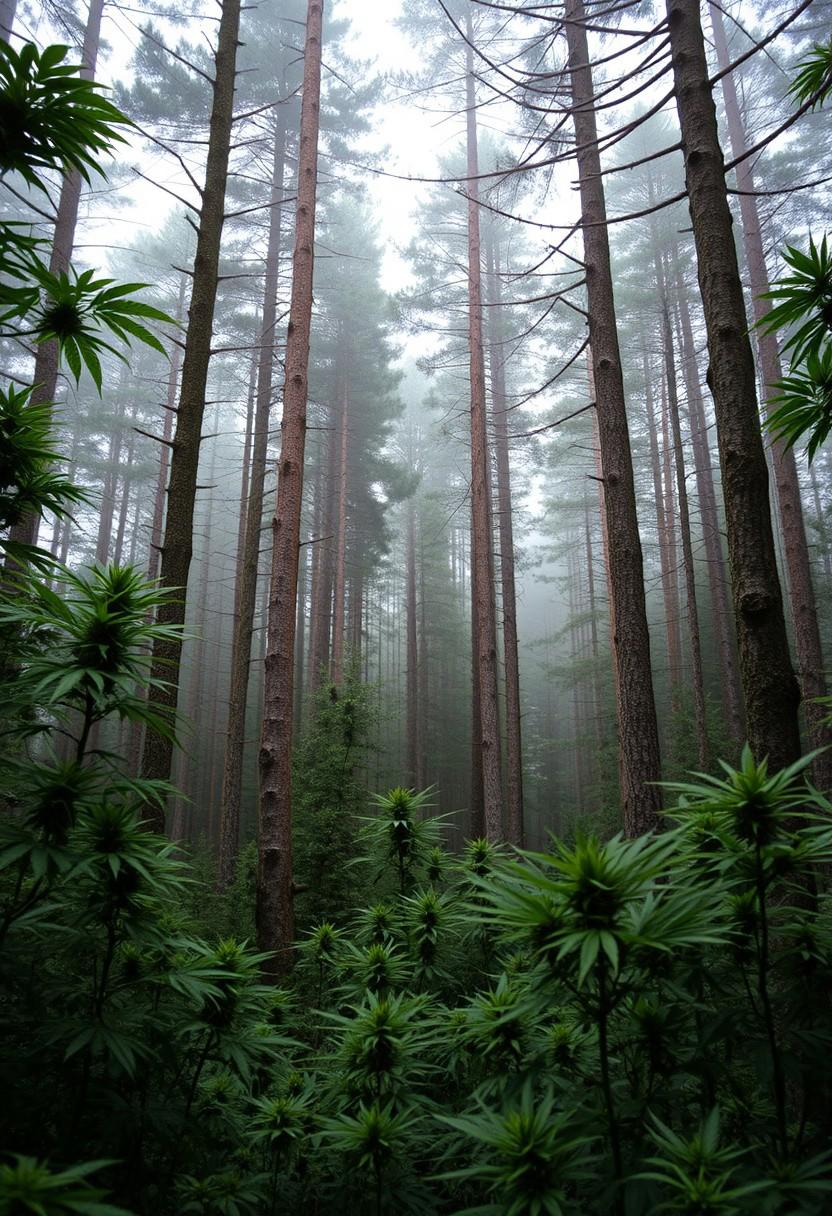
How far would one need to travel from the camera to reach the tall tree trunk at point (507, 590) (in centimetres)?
1438

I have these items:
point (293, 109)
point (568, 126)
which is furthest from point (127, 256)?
point (568, 126)

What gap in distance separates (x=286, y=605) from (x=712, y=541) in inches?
583

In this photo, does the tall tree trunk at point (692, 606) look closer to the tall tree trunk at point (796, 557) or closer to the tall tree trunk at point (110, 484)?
the tall tree trunk at point (796, 557)

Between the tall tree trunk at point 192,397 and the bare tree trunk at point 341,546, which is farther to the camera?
the bare tree trunk at point 341,546

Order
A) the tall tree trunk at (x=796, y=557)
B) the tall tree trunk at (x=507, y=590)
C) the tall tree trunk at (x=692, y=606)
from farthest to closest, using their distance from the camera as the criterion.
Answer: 1. the tall tree trunk at (x=507, y=590)
2. the tall tree trunk at (x=692, y=606)
3. the tall tree trunk at (x=796, y=557)

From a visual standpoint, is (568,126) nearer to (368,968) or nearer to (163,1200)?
(368,968)

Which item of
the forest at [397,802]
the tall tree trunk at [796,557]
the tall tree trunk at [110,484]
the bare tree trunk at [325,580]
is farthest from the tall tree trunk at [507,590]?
the tall tree trunk at [110,484]

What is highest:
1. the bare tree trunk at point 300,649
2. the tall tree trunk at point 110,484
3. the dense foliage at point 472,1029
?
the tall tree trunk at point 110,484

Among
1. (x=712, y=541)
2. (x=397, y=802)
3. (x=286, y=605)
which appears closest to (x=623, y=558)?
(x=397, y=802)

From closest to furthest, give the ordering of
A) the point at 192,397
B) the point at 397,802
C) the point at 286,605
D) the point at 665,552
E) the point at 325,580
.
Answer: the point at 397,802, the point at 192,397, the point at 286,605, the point at 325,580, the point at 665,552

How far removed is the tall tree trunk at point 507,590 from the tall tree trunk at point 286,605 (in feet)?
17.7

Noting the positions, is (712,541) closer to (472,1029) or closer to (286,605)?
(286,605)

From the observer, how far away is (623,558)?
5.75 meters

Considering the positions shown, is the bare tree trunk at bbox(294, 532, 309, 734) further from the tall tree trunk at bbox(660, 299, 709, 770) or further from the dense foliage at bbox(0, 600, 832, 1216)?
the dense foliage at bbox(0, 600, 832, 1216)
